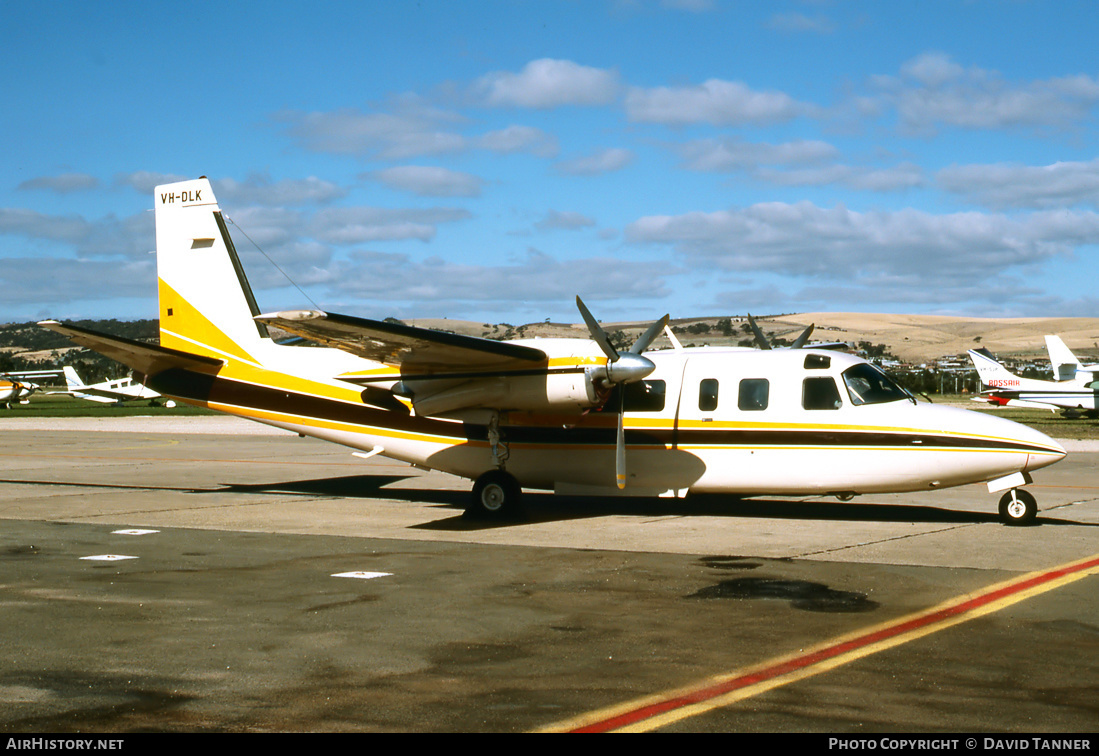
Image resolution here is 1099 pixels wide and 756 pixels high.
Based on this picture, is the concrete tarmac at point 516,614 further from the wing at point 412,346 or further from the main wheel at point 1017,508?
the wing at point 412,346

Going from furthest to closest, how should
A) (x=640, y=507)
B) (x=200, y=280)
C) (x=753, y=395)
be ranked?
(x=200, y=280)
(x=640, y=507)
(x=753, y=395)

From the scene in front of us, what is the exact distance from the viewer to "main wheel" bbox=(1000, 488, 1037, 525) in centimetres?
1433

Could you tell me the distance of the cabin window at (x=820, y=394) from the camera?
1487 cm

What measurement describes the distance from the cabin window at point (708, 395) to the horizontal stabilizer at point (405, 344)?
266cm

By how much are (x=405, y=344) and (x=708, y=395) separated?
486cm

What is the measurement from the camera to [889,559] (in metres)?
11.6

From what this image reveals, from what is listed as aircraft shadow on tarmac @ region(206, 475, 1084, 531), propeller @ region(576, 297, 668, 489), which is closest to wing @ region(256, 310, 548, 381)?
propeller @ region(576, 297, 668, 489)

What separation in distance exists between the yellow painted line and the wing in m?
7.42

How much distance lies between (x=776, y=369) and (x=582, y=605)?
289 inches

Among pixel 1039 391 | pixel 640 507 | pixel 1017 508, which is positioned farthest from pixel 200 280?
pixel 1039 391

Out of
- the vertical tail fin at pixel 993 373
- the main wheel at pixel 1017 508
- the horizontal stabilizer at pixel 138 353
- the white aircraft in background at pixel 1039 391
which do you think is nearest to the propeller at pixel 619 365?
the main wheel at pixel 1017 508

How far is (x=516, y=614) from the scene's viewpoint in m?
8.81

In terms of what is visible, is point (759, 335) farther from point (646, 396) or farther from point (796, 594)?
point (796, 594)

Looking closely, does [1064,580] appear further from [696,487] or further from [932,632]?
[696,487]
